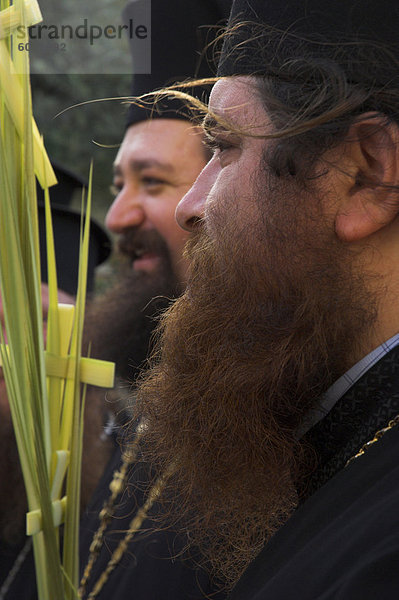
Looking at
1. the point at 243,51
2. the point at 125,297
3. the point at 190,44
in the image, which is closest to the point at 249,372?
the point at 243,51

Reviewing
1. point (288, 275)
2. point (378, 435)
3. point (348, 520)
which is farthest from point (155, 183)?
point (348, 520)

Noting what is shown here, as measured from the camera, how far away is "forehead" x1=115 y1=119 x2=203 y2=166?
296 centimetres

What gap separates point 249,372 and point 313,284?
8.6 inches

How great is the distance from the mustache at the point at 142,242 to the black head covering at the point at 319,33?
5.41ft

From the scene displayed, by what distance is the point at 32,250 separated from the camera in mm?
1285

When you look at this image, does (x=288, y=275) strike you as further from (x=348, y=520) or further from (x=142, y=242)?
(x=142, y=242)

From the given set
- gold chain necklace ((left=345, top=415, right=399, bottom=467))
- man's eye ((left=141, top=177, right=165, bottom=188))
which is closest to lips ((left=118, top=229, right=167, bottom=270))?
man's eye ((left=141, top=177, right=165, bottom=188))

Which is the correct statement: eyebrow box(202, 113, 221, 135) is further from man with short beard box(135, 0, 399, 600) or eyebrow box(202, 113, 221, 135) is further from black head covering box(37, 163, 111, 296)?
Answer: black head covering box(37, 163, 111, 296)

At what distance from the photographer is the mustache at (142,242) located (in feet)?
10.3

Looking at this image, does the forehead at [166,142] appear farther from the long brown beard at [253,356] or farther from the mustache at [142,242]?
the long brown beard at [253,356]

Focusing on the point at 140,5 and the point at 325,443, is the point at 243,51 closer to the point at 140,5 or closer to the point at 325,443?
the point at 325,443

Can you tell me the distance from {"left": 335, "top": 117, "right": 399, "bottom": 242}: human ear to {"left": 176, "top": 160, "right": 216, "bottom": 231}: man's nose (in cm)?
30

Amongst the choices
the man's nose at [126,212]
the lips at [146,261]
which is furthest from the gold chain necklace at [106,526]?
the man's nose at [126,212]

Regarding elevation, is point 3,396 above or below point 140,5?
below
